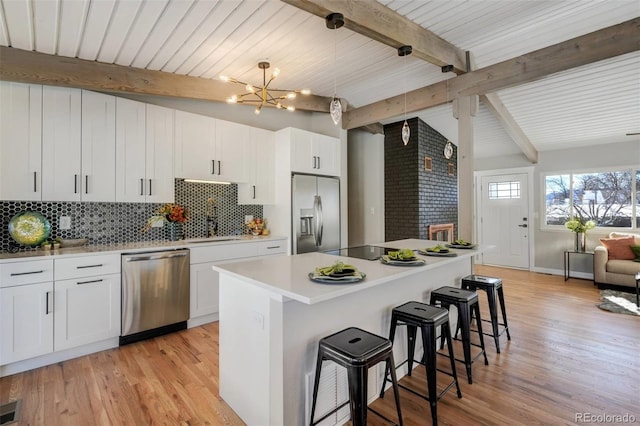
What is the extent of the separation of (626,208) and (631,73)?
278 centimetres

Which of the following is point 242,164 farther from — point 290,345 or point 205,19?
point 290,345

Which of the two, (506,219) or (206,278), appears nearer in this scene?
(206,278)

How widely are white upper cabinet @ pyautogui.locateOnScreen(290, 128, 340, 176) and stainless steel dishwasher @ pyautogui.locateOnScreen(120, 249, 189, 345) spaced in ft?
6.50

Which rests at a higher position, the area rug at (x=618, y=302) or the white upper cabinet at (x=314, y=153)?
the white upper cabinet at (x=314, y=153)

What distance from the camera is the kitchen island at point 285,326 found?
161 cm

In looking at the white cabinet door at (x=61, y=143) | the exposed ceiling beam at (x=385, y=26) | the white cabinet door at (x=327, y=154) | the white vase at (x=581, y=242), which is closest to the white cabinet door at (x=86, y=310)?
the white cabinet door at (x=61, y=143)

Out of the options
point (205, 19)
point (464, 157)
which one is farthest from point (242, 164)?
point (464, 157)

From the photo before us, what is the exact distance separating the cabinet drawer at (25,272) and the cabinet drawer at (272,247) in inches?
81.1

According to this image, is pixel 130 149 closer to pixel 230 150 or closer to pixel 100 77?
pixel 100 77

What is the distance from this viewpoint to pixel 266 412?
5.51 feet

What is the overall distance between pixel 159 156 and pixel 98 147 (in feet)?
1.85

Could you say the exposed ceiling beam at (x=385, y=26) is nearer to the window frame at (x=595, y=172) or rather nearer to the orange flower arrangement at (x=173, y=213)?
the orange flower arrangement at (x=173, y=213)

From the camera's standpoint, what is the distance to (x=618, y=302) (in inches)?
164

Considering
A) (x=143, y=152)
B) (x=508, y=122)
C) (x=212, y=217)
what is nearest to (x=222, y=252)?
(x=212, y=217)
